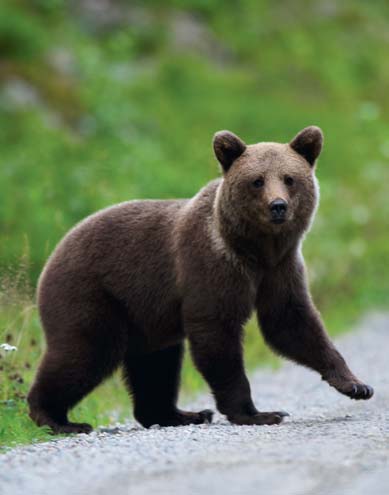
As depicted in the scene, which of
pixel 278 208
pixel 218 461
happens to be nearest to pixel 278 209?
pixel 278 208

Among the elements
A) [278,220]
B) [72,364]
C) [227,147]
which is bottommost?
[72,364]

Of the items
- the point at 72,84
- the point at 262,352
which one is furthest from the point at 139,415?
the point at 72,84

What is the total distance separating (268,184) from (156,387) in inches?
68.2

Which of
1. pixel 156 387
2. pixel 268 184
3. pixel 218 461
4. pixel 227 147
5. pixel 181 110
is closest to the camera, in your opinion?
pixel 218 461

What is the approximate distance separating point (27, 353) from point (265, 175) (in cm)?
256

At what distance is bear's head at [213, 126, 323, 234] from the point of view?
6785 mm

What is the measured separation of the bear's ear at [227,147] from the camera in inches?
280

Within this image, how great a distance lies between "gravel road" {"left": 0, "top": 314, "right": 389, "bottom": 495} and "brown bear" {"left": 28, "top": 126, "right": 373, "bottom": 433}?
0.42 metres

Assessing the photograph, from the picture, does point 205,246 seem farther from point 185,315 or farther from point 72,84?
point 72,84

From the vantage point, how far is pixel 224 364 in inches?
273

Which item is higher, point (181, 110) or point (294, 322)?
point (181, 110)

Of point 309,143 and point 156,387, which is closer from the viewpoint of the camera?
point 309,143

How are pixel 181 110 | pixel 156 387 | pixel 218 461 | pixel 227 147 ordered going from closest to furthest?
pixel 218 461 < pixel 227 147 < pixel 156 387 < pixel 181 110

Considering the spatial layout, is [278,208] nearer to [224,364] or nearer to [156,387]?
[224,364]
